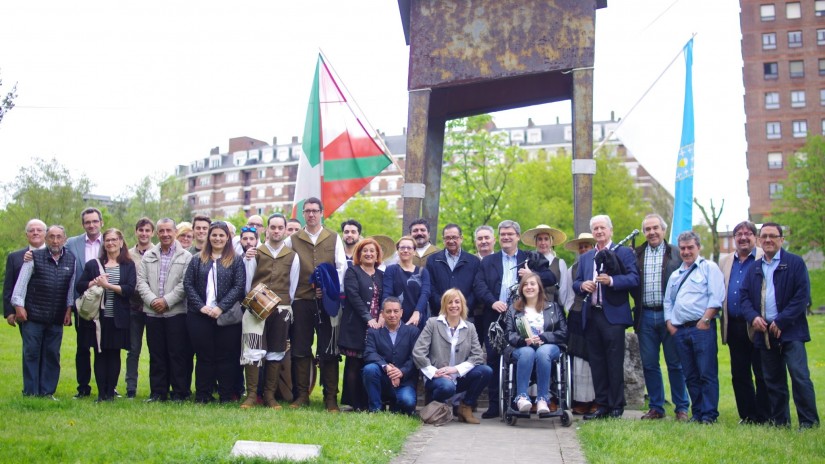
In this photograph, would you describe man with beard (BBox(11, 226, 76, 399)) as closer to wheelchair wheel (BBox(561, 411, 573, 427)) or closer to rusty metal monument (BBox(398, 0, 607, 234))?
rusty metal monument (BBox(398, 0, 607, 234))

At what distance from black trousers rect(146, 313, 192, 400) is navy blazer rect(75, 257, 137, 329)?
0.89 feet

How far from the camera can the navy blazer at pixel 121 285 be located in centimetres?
959

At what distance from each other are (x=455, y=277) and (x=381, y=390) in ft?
4.95

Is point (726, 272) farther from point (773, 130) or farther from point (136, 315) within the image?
point (773, 130)

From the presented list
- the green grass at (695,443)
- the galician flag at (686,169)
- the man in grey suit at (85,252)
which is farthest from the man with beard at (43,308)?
the galician flag at (686,169)

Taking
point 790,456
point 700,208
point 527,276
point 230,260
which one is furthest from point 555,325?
point 700,208

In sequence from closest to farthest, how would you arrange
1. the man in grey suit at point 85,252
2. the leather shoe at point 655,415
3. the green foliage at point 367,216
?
the leather shoe at point 655,415
the man in grey suit at point 85,252
the green foliage at point 367,216

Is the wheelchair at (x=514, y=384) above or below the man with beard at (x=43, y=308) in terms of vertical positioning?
below

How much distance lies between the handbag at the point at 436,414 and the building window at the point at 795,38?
70.2 meters

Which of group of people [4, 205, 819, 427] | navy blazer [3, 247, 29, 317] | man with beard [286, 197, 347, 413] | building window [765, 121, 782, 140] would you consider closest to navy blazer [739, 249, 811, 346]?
group of people [4, 205, 819, 427]

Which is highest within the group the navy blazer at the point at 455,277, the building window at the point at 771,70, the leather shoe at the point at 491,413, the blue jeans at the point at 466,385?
the building window at the point at 771,70

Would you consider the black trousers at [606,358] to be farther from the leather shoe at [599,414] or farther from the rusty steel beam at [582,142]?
the rusty steel beam at [582,142]

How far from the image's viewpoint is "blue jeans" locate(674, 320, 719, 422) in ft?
28.4

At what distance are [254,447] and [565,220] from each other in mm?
46778
